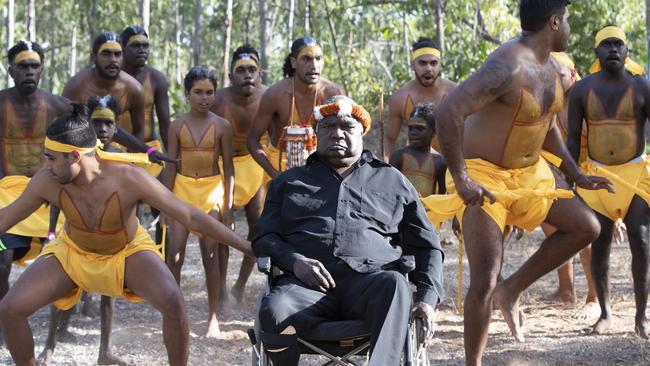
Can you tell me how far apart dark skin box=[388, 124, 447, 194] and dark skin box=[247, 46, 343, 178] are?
2.19 ft

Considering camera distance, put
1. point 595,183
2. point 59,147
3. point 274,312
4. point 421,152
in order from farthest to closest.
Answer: point 421,152 < point 595,183 < point 59,147 < point 274,312

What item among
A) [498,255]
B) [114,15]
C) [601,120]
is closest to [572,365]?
[498,255]

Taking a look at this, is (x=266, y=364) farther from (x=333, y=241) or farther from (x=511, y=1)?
(x=511, y=1)

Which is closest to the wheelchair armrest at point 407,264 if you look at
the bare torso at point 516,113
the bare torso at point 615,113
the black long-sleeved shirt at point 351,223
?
the black long-sleeved shirt at point 351,223

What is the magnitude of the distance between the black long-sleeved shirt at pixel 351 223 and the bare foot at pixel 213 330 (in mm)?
2888

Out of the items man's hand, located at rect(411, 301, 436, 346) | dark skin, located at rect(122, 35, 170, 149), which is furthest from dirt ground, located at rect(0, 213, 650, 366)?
man's hand, located at rect(411, 301, 436, 346)

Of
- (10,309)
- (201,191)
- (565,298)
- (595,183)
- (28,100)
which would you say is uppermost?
(28,100)

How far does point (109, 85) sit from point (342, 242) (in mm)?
4440

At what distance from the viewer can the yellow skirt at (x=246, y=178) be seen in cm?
929

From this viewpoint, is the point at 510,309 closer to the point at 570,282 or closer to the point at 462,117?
the point at 462,117

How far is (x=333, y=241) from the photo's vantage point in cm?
505

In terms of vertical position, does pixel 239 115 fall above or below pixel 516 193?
above

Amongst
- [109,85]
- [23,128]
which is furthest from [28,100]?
[109,85]

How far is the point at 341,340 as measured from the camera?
4734mm
